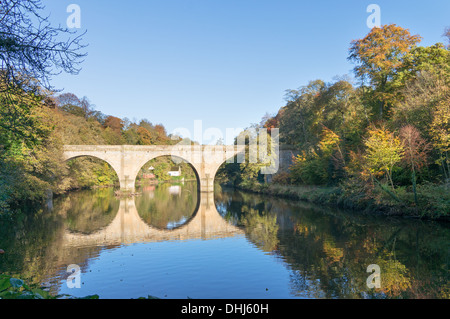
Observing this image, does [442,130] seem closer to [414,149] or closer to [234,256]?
[414,149]

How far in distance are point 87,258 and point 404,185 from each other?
49.2ft

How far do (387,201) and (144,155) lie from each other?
22.3 meters

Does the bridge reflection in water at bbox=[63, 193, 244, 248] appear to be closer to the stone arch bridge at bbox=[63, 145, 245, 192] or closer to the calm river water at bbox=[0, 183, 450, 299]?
the calm river water at bbox=[0, 183, 450, 299]

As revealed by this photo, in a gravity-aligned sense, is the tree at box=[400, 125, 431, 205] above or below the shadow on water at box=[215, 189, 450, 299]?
above

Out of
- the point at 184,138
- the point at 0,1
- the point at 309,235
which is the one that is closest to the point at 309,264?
the point at 309,235

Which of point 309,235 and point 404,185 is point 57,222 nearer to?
point 309,235

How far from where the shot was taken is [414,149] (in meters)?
14.7

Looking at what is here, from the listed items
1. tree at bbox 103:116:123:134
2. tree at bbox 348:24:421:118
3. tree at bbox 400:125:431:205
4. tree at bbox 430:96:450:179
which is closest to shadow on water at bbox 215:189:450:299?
tree at bbox 400:125:431:205

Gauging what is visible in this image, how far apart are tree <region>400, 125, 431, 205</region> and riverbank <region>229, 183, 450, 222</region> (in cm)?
53

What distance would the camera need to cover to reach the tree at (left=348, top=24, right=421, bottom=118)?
20.9 meters

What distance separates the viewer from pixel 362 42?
2198 centimetres

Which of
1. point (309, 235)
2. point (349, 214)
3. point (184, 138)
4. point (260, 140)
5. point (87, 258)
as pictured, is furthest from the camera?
point (184, 138)

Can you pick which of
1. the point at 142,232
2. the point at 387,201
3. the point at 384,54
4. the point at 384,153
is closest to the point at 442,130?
the point at 384,153

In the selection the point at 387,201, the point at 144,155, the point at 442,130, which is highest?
the point at 144,155
